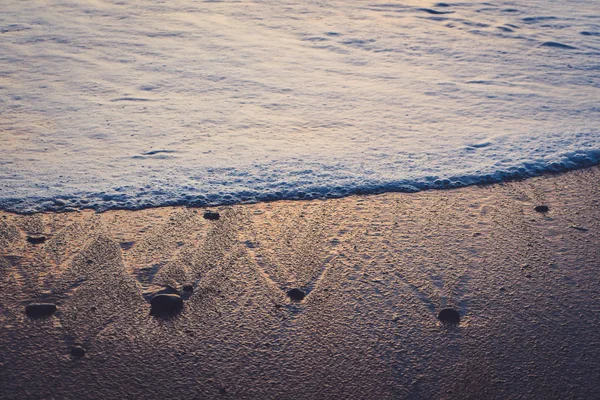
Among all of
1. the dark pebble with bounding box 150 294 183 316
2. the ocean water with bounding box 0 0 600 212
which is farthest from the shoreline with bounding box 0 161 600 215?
the dark pebble with bounding box 150 294 183 316

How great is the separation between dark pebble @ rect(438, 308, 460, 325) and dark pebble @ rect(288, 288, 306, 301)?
0.63 m

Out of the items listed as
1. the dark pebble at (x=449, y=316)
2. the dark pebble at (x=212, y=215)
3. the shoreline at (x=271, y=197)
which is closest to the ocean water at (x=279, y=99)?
the shoreline at (x=271, y=197)

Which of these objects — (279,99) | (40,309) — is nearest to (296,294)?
(40,309)

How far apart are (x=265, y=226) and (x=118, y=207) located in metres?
0.89

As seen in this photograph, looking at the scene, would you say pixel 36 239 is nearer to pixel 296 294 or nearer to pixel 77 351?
pixel 77 351

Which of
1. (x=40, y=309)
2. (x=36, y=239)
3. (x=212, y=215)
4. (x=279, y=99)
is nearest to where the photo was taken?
(x=40, y=309)

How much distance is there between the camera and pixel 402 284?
2.82 meters

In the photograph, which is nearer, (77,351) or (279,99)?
(77,351)

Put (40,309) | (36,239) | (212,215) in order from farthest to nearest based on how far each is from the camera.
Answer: (212,215), (36,239), (40,309)

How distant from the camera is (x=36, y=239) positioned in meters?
3.07

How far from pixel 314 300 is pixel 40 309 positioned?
121 cm

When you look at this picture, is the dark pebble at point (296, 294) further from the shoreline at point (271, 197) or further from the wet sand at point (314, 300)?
the shoreline at point (271, 197)

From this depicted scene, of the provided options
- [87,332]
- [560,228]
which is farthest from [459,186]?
[87,332]

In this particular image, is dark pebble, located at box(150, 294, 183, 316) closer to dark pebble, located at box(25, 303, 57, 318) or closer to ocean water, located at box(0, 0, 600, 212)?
dark pebble, located at box(25, 303, 57, 318)
